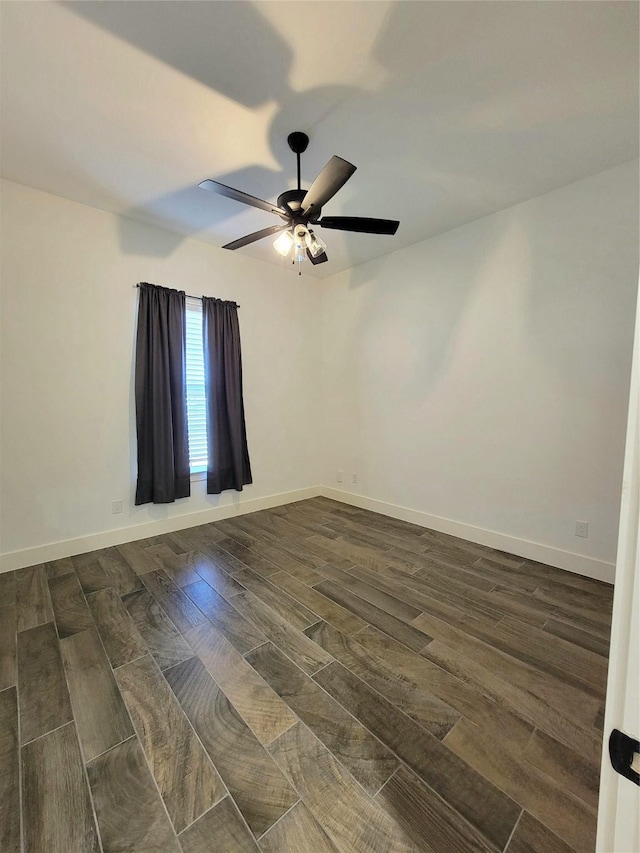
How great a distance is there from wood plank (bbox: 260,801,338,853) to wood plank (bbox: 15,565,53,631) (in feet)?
6.27

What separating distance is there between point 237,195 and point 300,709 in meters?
2.70

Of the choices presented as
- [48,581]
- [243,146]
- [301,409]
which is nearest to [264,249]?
[243,146]

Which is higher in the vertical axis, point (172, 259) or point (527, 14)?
point (527, 14)

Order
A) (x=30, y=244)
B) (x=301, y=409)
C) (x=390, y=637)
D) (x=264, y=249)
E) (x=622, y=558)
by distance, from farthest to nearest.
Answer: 1. (x=301, y=409)
2. (x=264, y=249)
3. (x=30, y=244)
4. (x=390, y=637)
5. (x=622, y=558)

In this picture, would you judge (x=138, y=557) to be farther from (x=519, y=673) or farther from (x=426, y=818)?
(x=519, y=673)

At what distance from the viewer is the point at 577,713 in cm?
154

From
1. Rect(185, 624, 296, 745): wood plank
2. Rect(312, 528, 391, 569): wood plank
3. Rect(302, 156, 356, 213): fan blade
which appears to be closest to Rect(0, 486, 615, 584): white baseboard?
Rect(312, 528, 391, 569): wood plank

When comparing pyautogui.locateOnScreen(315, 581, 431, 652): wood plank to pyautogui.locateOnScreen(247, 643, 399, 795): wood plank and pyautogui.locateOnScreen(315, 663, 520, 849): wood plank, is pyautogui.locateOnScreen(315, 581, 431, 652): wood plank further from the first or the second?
pyautogui.locateOnScreen(247, 643, 399, 795): wood plank

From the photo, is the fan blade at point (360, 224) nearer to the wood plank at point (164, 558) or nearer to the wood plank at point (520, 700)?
the wood plank at point (520, 700)

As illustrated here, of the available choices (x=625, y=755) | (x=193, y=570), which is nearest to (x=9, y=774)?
(x=193, y=570)

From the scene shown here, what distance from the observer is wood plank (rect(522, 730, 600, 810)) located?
4.03 feet

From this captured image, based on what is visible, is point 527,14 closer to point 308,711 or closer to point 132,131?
point 132,131

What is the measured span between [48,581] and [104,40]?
11.1 feet

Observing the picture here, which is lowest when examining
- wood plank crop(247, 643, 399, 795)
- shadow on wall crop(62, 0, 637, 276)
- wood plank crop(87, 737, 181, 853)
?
wood plank crop(87, 737, 181, 853)
